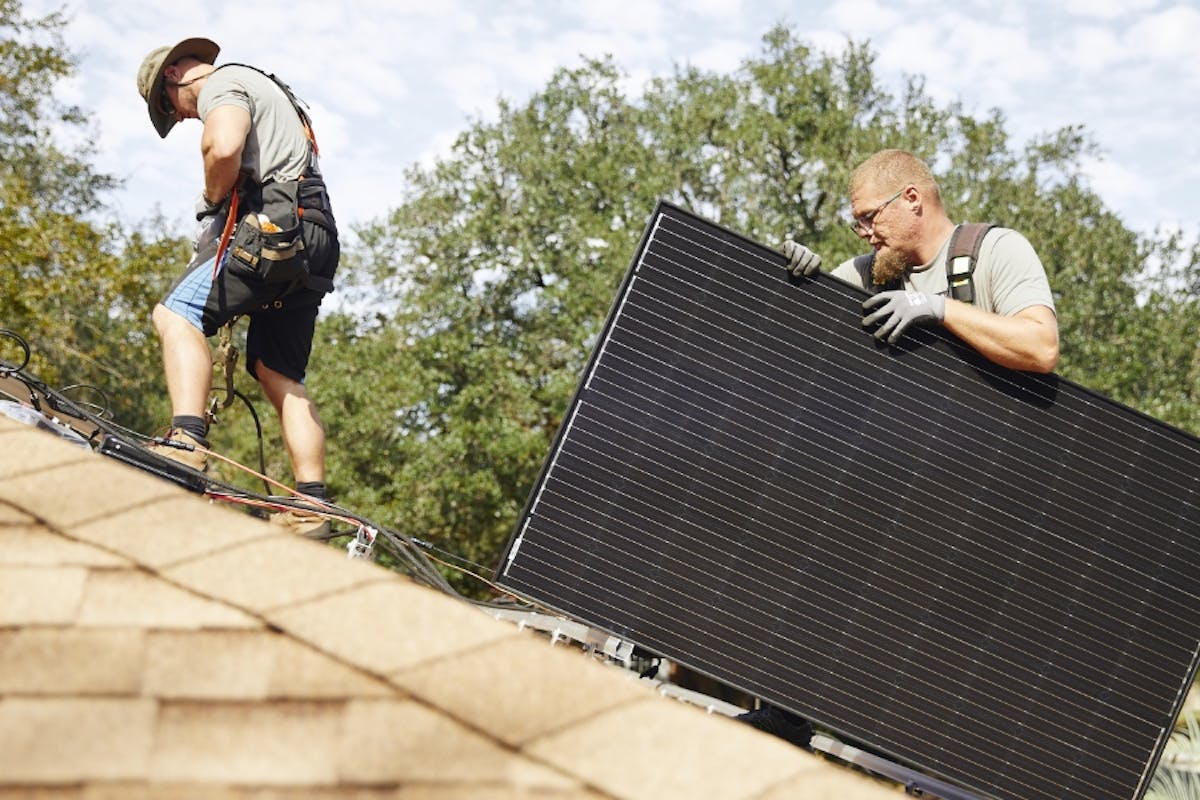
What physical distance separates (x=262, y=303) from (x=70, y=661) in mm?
3207

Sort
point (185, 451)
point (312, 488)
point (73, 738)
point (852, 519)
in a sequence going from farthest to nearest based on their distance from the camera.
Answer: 1. point (312, 488)
2. point (185, 451)
3. point (852, 519)
4. point (73, 738)

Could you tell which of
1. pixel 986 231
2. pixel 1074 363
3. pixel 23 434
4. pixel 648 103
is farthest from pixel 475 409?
pixel 23 434

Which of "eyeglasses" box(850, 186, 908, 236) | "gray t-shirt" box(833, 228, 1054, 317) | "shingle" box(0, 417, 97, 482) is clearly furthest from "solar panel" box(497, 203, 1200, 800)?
"shingle" box(0, 417, 97, 482)

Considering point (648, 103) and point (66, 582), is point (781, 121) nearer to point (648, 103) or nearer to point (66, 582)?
point (648, 103)

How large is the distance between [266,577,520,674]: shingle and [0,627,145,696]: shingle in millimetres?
200

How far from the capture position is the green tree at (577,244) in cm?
2278

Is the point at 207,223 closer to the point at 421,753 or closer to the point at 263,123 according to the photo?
the point at 263,123

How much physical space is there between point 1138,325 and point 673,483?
74.1 feet

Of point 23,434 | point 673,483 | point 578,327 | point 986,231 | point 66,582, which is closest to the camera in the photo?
point 66,582

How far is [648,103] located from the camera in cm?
2597

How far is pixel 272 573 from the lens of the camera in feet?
6.03

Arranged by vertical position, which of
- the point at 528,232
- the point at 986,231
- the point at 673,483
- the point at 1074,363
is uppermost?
the point at 1074,363

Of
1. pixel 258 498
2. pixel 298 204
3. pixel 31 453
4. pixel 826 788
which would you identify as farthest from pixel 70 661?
pixel 298 204

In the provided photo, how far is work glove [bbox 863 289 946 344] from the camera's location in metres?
3.78
